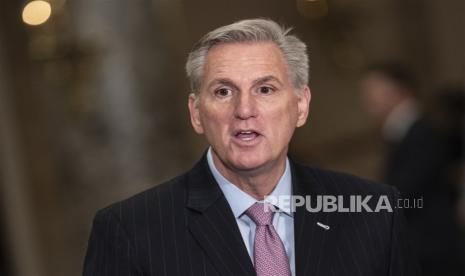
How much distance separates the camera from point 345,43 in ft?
27.0

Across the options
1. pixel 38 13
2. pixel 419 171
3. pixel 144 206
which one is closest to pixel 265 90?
pixel 144 206

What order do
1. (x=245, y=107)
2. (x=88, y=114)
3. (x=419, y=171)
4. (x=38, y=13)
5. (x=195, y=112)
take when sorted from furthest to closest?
1. (x=88, y=114)
2. (x=38, y=13)
3. (x=419, y=171)
4. (x=195, y=112)
5. (x=245, y=107)

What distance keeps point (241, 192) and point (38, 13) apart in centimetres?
387

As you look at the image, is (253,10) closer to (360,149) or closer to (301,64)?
(360,149)

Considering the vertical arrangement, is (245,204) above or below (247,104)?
below

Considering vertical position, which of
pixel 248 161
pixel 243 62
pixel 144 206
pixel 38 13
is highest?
pixel 38 13

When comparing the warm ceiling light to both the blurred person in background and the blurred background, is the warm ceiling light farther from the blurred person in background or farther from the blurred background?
the blurred person in background

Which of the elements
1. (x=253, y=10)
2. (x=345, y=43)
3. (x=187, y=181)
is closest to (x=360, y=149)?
(x=345, y=43)

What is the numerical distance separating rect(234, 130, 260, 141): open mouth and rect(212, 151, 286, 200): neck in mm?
136

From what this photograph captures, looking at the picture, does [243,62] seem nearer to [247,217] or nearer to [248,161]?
[248,161]

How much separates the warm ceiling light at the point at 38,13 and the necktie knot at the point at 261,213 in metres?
3.17

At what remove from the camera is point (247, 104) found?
2.05 metres

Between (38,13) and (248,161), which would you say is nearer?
(248,161)

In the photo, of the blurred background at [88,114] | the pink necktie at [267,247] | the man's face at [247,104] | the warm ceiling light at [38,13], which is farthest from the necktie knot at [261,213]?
the blurred background at [88,114]
